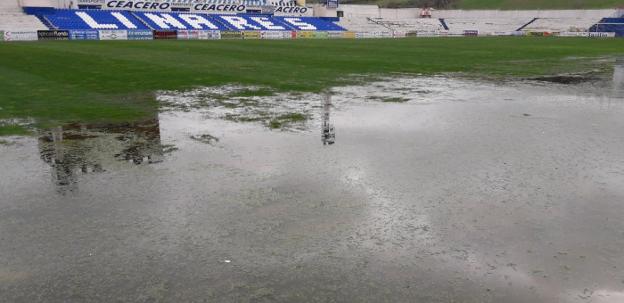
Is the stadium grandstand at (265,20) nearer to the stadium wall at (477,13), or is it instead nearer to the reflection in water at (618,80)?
the stadium wall at (477,13)

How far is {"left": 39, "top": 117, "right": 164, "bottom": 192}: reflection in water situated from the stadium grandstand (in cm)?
4242

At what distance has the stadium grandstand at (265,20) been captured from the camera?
51.1 m

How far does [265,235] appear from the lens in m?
5.08

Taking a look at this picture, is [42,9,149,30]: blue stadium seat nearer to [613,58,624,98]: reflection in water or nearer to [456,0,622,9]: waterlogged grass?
[613,58,624,98]: reflection in water

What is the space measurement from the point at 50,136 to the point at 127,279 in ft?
19.8

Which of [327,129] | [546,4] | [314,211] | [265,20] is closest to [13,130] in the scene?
[327,129]

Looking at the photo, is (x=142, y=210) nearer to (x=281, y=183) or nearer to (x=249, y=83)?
(x=281, y=183)

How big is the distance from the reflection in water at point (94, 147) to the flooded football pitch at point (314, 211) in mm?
45

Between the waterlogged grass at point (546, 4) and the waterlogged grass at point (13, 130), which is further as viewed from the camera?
the waterlogged grass at point (546, 4)

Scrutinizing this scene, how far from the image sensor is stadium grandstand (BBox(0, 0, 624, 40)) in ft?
168

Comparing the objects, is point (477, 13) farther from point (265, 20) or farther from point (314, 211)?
point (314, 211)

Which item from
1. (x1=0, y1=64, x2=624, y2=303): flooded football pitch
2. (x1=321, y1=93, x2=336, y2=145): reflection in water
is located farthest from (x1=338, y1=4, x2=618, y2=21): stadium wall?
(x1=0, y1=64, x2=624, y2=303): flooded football pitch

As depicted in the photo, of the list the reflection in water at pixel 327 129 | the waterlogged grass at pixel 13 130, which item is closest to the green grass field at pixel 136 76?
the waterlogged grass at pixel 13 130

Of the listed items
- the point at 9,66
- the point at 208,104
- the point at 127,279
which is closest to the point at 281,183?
the point at 127,279
